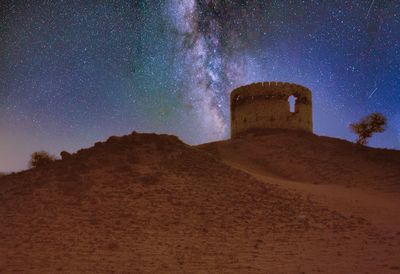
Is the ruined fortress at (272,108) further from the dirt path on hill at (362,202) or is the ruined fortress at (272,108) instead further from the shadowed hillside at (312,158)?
the dirt path on hill at (362,202)

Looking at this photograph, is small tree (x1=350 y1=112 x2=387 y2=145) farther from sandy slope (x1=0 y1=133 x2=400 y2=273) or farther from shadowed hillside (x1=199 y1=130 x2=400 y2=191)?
sandy slope (x1=0 y1=133 x2=400 y2=273)

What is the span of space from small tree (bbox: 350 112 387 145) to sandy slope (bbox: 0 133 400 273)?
27198mm

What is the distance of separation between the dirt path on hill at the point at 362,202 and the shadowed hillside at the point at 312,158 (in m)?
1.67

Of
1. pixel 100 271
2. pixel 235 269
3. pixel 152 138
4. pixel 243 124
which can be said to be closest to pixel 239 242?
pixel 235 269

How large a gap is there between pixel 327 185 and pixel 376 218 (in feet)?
19.3

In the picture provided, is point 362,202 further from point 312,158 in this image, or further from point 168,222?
point 312,158

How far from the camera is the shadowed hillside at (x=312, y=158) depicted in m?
19.2

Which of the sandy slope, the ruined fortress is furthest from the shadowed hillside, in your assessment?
the sandy slope

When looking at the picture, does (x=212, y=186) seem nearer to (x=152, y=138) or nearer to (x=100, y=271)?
(x=152, y=138)

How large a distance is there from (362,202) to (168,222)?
25.3 feet

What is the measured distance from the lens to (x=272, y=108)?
28.4 metres

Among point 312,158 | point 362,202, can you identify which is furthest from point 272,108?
point 362,202

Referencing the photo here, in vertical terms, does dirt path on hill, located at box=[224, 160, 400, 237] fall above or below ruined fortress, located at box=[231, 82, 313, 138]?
below

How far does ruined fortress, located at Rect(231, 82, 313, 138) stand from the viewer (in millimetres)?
28375
